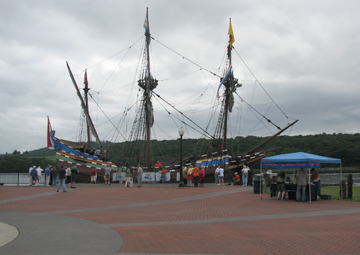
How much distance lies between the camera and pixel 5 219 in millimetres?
A: 9484

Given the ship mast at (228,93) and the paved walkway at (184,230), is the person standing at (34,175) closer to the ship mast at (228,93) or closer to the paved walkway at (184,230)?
the paved walkway at (184,230)

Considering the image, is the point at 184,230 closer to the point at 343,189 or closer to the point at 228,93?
the point at 343,189

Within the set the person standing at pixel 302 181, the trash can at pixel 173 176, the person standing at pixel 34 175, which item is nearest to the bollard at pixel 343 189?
the person standing at pixel 302 181

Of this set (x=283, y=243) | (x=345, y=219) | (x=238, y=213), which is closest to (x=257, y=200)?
(x=238, y=213)

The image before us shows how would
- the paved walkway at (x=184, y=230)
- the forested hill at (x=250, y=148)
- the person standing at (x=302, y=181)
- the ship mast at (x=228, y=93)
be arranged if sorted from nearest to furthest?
1. the paved walkway at (x=184, y=230)
2. the person standing at (x=302, y=181)
3. the ship mast at (x=228, y=93)
4. the forested hill at (x=250, y=148)

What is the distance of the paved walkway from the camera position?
6.33 m

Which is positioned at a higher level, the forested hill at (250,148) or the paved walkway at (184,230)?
the forested hill at (250,148)

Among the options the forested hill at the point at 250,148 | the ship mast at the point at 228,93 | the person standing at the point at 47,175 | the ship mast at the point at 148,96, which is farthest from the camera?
the forested hill at the point at 250,148

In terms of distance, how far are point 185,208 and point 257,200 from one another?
397 cm

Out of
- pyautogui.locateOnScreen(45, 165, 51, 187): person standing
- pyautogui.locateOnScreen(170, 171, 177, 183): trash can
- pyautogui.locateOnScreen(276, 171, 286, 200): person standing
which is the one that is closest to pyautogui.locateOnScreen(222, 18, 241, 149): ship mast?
pyautogui.locateOnScreen(170, 171, 177, 183): trash can

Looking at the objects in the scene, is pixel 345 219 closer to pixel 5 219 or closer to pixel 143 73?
pixel 5 219

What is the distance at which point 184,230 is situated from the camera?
8.09 meters

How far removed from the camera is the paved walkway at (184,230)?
6.33 metres

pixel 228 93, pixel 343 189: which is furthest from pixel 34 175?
pixel 228 93
